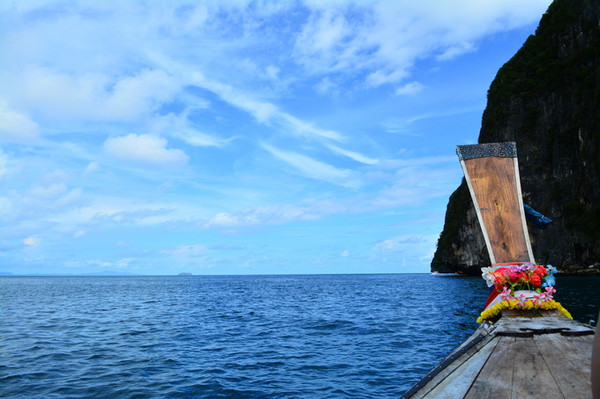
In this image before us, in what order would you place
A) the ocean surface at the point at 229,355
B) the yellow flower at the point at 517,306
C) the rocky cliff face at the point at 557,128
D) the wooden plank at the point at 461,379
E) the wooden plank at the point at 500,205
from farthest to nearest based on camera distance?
the rocky cliff face at the point at 557,128
the ocean surface at the point at 229,355
the wooden plank at the point at 500,205
the yellow flower at the point at 517,306
the wooden plank at the point at 461,379

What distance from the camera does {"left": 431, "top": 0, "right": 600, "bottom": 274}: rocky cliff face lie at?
2596 inches

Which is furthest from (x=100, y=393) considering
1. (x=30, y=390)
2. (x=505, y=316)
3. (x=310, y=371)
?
(x=505, y=316)

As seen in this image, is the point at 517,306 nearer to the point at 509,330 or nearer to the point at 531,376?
the point at 509,330

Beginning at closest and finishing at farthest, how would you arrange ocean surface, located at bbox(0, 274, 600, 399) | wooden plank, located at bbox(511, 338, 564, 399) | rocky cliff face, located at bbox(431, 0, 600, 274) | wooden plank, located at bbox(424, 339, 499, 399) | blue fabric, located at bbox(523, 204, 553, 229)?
wooden plank, located at bbox(511, 338, 564, 399) → wooden plank, located at bbox(424, 339, 499, 399) → ocean surface, located at bbox(0, 274, 600, 399) → blue fabric, located at bbox(523, 204, 553, 229) → rocky cliff face, located at bbox(431, 0, 600, 274)

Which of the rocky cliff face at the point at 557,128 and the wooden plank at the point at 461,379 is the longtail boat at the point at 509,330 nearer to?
the wooden plank at the point at 461,379

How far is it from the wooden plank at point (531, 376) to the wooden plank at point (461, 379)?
0.38 metres

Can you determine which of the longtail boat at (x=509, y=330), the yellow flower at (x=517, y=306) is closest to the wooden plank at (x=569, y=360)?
the longtail boat at (x=509, y=330)

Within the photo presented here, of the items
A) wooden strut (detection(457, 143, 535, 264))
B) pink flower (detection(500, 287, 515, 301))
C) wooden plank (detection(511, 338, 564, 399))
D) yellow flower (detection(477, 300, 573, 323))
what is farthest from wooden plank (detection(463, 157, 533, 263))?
wooden plank (detection(511, 338, 564, 399))

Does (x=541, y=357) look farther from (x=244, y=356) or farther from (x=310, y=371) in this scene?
(x=244, y=356)

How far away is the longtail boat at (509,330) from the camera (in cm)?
444

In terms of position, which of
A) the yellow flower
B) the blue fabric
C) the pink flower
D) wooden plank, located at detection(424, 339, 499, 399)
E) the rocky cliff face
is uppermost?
the rocky cliff face

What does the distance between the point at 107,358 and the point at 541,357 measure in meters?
15.1

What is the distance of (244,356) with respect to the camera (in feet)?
53.1

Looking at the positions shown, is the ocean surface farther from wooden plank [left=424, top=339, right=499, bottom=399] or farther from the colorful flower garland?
wooden plank [left=424, top=339, right=499, bottom=399]
